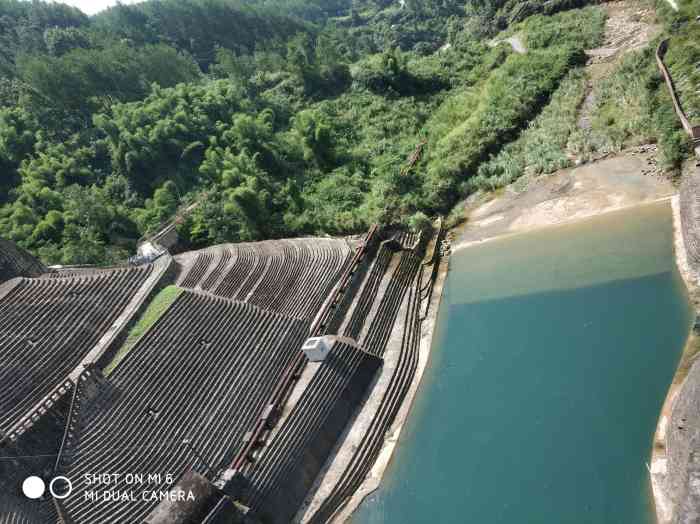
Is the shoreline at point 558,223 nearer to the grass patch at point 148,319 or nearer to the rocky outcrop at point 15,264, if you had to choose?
the grass patch at point 148,319

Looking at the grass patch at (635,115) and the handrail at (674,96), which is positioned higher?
the handrail at (674,96)

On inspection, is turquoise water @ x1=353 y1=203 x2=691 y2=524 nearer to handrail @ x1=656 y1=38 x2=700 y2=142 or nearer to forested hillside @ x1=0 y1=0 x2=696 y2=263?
handrail @ x1=656 y1=38 x2=700 y2=142

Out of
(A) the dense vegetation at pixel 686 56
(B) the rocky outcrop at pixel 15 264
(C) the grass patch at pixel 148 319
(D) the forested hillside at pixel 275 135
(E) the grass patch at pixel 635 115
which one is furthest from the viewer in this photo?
(D) the forested hillside at pixel 275 135

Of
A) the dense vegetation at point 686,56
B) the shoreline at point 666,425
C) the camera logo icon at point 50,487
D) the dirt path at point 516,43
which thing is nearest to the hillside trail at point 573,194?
the dense vegetation at point 686,56

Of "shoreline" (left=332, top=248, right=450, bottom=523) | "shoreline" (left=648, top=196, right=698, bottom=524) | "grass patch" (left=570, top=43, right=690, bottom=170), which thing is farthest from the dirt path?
"shoreline" (left=648, top=196, right=698, bottom=524)

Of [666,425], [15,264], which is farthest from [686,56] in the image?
[15,264]

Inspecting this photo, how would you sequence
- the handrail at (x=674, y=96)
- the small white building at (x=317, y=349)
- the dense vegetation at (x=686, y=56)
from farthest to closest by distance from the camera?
the dense vegetation at (x=686, y=56) < the handrail at (x=674, y=96) < the small white building at (x=317, y=349)

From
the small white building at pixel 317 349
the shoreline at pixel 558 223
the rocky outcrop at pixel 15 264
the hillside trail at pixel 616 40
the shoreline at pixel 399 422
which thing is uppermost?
the rocky outcrop at pixel 15 264
